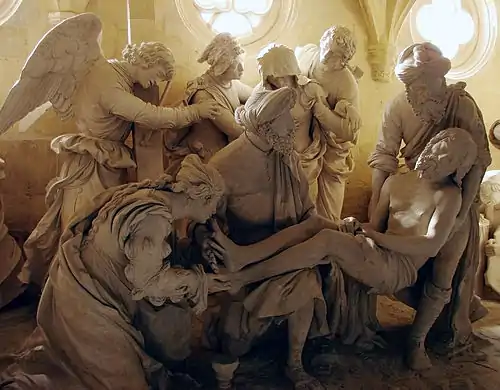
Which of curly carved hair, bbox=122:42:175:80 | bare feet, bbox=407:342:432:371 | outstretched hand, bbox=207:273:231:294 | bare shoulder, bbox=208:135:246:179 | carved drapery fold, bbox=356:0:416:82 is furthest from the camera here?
carved drapery fold, bbox=356:0:416:82

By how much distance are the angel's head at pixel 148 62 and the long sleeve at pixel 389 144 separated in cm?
149

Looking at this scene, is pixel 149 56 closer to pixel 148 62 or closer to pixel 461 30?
pixel 148 62

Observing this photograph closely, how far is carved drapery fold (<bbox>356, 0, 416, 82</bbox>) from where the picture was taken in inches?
240

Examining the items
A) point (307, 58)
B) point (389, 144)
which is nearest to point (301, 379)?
point (389, 144)

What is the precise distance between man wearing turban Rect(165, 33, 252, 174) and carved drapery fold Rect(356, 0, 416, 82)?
175 centimetres

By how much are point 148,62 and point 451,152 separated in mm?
2030

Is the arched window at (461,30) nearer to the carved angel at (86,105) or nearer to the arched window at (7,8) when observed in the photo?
the carved angel at (86,105)

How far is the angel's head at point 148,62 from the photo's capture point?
445 centimetres

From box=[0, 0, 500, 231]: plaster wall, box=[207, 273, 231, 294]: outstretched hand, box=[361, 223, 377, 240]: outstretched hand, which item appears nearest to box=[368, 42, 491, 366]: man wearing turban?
box=[361, 223, 377, 240]: outstretched hand

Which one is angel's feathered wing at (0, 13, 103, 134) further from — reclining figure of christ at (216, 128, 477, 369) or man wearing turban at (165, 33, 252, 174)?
reclining figure of christ at (216, 128, 477, 369)

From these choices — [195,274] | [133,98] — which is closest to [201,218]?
[195,274]

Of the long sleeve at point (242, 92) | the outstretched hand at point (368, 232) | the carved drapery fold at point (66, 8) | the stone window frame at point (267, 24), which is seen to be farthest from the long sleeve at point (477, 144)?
the carved drapery fold at point (66, 8)

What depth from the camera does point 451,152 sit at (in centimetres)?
374

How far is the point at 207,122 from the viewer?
16.1 ft
